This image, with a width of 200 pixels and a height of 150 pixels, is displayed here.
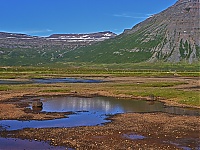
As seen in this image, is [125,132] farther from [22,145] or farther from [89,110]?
[89,110]

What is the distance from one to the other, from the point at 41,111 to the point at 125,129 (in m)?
20.2

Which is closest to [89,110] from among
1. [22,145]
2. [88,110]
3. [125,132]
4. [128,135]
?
[88,110]

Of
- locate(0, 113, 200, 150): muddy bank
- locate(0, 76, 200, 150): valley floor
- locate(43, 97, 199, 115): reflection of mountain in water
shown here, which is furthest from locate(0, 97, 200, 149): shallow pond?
locate(0, 76, 200, 150): valley floor

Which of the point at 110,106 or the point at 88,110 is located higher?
the point at 110,106

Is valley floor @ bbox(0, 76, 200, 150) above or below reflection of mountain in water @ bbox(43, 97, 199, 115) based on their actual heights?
below

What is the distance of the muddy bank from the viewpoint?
32.2 m

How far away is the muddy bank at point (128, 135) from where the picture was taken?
32.2 meters

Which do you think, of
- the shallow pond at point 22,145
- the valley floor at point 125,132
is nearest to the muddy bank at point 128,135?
the valley floor at point 125,132

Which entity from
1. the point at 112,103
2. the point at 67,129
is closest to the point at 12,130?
the point at 67,129

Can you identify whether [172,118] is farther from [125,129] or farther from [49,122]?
[49,122]

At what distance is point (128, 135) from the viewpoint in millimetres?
36688

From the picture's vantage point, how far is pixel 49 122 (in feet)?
147

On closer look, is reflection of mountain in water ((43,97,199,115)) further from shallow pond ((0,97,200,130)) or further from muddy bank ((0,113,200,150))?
muddy bank ((0,113,200,150))

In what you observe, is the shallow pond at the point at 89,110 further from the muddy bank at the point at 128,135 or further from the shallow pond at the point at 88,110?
the muddy bank at the point at 128,135
